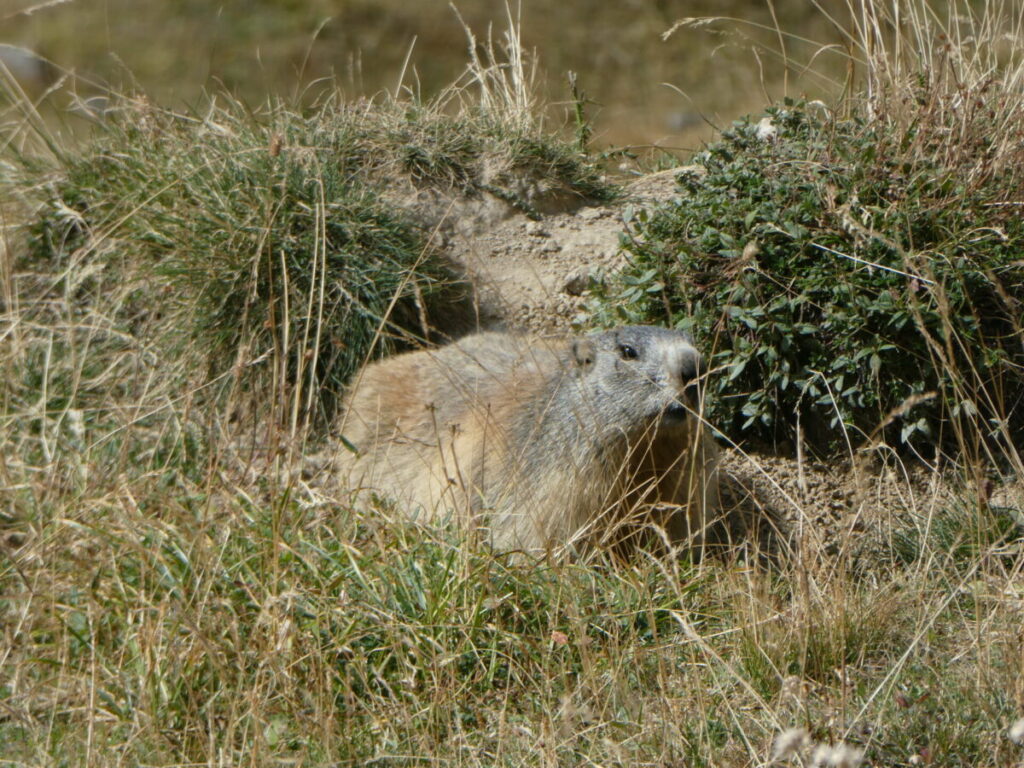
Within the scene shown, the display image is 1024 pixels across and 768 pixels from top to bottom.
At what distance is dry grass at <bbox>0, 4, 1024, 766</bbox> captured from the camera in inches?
133

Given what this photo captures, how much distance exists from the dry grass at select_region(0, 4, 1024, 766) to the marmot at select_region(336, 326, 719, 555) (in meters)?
0.28

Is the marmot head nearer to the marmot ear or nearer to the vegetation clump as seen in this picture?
the marmot ear

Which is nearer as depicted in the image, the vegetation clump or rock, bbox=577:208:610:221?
the vegetation clump

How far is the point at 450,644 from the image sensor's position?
381cm

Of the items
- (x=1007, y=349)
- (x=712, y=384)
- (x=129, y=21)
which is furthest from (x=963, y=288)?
(x=129, y=21)

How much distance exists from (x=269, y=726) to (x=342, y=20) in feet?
22.6

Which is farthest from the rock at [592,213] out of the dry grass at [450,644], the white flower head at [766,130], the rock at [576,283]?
the dry grass at [450,644]

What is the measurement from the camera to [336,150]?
21.6 ft

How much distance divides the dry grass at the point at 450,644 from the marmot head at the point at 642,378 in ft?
1.92

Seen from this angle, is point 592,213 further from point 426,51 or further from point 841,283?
point 426,51

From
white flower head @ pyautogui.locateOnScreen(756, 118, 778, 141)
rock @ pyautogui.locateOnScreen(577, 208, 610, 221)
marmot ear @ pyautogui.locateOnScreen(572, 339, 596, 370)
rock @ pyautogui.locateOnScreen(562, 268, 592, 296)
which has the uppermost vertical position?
white flower head @ pyautogui.locateOnScreen(756, 118, 778, 141)

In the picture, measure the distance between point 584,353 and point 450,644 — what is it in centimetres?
144

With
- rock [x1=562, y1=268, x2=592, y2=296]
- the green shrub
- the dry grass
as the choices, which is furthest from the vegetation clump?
the green shrub

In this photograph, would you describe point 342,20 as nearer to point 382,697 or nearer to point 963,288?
point 963,288
